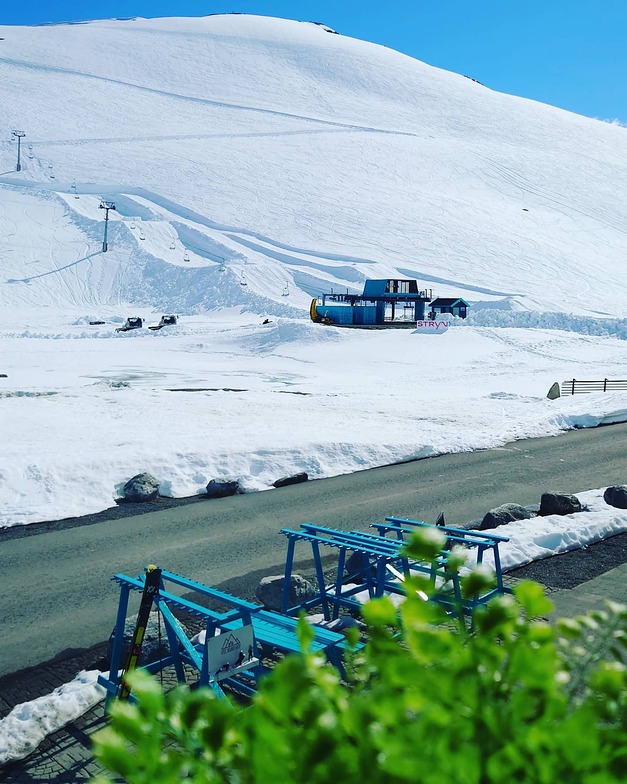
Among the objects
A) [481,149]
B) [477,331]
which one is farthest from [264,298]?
[481,149]

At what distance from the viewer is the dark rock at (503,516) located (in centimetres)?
1163

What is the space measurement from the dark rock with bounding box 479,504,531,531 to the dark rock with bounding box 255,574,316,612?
158 inches

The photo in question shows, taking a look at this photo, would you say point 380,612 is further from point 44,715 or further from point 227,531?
point 227,531

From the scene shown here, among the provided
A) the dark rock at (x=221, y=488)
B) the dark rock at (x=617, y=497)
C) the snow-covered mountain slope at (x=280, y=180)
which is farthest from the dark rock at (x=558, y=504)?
the snow-covered mountain slope at (x=280, y=180)

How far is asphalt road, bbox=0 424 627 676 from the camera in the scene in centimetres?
841

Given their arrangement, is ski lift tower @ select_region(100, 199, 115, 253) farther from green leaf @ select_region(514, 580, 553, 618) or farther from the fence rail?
green leaf @ select_region(514, 580, 553, 618)

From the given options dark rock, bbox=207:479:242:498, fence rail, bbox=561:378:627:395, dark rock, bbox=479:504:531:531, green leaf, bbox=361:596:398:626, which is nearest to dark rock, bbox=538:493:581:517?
dark rock, bbox=479:504:531:531

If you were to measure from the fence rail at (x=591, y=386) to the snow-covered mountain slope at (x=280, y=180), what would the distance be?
32.6 metres

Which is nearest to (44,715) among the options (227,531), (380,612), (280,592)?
(280,592)

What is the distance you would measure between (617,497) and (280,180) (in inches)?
3680

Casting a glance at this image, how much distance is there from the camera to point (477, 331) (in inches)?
1906

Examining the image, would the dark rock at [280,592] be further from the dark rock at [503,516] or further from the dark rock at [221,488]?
the dark rock at [221,488]

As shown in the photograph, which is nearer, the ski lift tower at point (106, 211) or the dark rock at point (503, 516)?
the dark rock at point (503, 516)

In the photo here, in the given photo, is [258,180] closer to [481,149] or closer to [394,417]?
[481,149]
